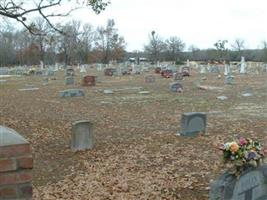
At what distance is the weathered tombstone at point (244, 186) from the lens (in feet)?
17.2

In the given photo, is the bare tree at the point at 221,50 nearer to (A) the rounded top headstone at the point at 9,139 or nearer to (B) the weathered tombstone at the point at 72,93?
(B) the weathered tombstone at the point at 72,93

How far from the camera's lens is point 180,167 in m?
8.18

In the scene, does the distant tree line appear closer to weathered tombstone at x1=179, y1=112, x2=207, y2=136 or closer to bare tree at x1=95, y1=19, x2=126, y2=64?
bare tree at x1=95, y1=19, x2=126, y2=64

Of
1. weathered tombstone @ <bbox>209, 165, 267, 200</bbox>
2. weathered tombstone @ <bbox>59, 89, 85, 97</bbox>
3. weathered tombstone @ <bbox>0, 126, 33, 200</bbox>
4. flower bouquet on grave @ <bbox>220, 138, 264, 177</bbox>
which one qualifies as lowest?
weathered tombstone @ <bbox>59, 89, 85, 97</bbox>

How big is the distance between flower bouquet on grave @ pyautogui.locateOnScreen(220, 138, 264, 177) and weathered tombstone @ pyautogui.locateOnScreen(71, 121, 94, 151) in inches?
184

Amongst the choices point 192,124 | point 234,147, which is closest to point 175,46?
point 192,124

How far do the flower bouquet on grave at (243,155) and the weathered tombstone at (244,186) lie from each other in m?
0.07

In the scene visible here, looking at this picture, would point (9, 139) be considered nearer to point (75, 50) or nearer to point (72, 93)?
point (72, 93)

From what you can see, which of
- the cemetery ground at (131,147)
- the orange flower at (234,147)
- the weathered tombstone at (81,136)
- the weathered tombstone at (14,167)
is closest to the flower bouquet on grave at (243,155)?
the orange flower at (234,147)

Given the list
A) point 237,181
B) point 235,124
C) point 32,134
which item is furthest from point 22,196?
point 235,124

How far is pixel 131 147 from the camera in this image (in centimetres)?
1005

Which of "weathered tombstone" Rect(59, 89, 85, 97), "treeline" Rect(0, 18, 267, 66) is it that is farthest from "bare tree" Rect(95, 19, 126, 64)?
"weathered tombstone" Rect(59, 89, 85, 97)

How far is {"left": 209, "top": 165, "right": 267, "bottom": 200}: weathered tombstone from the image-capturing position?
5.24 m

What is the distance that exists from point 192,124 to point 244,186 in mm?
5542
